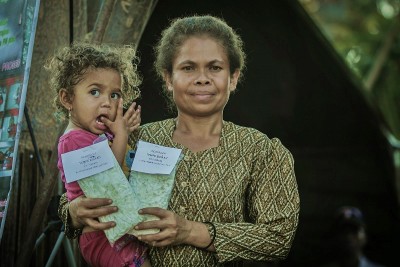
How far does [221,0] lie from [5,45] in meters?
1.32

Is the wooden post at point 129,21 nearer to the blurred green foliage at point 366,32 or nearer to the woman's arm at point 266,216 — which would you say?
the woman's arm at point 266,216

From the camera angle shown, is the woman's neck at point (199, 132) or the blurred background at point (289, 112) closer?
the woman's neck at point (199, 132)

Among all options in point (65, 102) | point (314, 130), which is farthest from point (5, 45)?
point (314, 130)

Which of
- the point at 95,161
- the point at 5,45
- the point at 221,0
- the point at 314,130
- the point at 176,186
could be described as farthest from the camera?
the point at 314,130

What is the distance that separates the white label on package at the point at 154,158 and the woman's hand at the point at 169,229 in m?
0.15

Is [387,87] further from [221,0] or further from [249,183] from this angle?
[249,183]

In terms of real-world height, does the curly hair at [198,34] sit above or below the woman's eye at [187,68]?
above

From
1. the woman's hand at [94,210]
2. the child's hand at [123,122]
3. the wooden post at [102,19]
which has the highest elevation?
the wooden post at [102,19]

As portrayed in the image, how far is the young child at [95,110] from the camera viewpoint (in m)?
2.40

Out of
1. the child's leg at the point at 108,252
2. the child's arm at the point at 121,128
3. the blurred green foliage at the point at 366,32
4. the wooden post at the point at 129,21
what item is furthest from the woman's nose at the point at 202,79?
the blurred green foliage at the point at 366,32

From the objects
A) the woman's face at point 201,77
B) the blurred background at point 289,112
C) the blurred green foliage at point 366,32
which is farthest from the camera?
the blurred green foliage at point 366,32

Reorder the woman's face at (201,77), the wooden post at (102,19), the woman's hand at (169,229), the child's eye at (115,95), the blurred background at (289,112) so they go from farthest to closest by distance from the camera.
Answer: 1. the blurred background at (289,112)
2. the wooden post at (102,19)
3. the child's eye at (115,95)
4. the woman's face at (201,77)
5. the woman's hand at (169,229)

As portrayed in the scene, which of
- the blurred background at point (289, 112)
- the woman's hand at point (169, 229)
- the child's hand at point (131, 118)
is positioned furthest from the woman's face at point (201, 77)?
the blurred background at point (289, 112)

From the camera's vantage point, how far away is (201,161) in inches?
97.4
